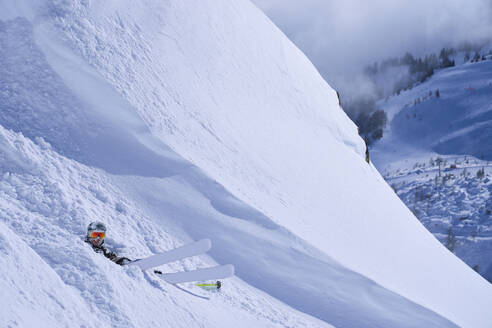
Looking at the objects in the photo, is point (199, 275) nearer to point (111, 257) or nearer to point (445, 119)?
point (111, 257)

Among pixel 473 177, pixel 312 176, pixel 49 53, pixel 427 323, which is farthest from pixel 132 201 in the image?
pixel 473 177

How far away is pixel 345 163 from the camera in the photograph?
35.8 feet

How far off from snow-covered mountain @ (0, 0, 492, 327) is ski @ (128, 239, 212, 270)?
0.47 feet

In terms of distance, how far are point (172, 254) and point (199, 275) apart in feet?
1.71

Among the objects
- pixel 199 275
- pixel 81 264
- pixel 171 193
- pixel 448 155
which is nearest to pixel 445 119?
pixel 448 155

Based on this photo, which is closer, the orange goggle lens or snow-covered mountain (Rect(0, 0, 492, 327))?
snow-covered mountain (Rect(0, 0, 492, 327))

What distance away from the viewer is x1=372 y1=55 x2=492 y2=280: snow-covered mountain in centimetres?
6419

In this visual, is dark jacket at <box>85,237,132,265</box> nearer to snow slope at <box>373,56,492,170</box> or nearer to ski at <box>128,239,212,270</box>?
ski at <box>128,239,212,270</box>

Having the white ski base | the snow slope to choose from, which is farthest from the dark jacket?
the snow slope

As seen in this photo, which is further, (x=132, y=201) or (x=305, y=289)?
(x=305, y=289)

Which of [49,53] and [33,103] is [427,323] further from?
[49,53]

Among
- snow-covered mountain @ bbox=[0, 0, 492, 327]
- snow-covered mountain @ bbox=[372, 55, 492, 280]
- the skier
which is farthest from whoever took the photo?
snow-covered mountain @ bbox=[372, 55, 492, 280]

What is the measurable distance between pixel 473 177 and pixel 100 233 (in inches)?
3282

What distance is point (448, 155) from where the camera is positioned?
95.8 metres
